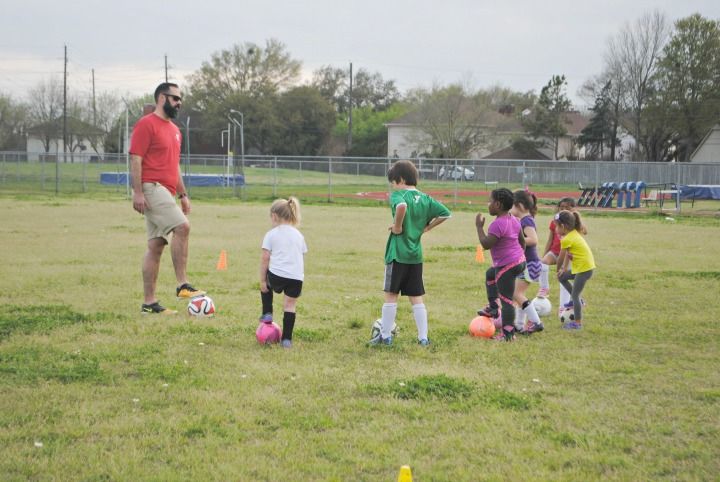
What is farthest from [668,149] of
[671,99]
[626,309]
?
[626,309]

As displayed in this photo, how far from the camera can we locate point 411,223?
23.7ft

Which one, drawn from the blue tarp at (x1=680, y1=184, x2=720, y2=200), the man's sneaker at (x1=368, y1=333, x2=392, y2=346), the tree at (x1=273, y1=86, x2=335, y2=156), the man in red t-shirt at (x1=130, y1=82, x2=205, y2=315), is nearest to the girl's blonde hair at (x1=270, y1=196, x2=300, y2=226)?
the man's sneaker at (x1=368, y1=333, x2=392, y2=346)

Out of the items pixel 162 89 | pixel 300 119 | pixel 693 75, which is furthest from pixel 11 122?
pixel 162 89

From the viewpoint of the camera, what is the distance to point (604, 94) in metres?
72.9

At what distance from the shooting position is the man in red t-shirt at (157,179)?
334 inches

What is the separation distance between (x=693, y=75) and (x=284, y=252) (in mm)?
66080

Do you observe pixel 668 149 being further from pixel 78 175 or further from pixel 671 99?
pixel 78 175

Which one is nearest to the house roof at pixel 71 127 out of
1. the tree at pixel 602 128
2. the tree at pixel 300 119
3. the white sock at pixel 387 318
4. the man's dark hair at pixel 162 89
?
the tree at pixel 300 119

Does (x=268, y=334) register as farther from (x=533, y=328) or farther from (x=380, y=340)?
(x=533, y=328)

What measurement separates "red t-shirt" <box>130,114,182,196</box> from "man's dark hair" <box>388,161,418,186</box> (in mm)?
2859

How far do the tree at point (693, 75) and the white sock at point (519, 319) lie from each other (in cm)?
6289

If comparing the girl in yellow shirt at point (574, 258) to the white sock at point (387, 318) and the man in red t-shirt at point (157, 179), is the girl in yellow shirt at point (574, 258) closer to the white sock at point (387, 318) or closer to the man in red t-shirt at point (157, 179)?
the white sock at point (387, 318)

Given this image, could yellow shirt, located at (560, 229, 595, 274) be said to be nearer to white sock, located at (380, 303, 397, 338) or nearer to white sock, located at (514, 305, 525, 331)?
white sock, located at (514, 305, 525, 331)

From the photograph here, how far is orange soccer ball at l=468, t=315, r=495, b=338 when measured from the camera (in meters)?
7.62
